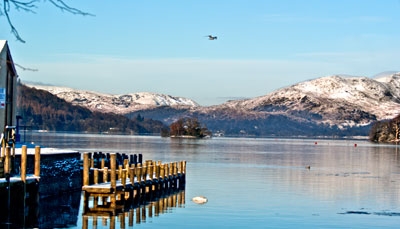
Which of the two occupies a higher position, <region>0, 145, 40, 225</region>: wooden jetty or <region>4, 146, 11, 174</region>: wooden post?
<region>4, 146, 11, 174</region>: wooden post

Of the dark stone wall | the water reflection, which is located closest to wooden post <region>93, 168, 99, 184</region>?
A: the dark stone wall

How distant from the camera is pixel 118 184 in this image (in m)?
42.2

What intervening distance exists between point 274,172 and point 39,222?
1713 inches

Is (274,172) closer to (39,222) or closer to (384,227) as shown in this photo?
(384,227)

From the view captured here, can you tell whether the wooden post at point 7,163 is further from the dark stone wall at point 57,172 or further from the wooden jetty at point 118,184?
the wooden jetty at point 118,184

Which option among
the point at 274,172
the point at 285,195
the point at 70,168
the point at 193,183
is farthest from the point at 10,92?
the point at 274,172

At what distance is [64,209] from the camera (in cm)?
3991

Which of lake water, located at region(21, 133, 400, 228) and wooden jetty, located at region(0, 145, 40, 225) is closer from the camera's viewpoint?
wooden jetty, located at region(0, 145, 40, 225)

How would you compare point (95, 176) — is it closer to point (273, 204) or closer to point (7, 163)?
point (7, 163)

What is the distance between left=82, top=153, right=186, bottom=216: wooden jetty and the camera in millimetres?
40469

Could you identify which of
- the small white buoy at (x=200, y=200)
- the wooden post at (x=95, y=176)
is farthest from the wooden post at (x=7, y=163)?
the small white buoy at (x=200, y=200)

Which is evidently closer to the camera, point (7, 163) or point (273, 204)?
point (7, 163)

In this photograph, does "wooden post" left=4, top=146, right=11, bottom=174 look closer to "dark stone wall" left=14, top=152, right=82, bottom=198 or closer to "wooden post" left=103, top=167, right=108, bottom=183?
"dark stone wall" left=14, top=152, right=82, bottom=198

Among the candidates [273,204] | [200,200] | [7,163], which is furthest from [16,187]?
[273,204]
